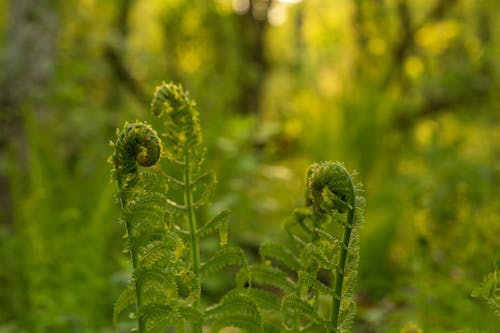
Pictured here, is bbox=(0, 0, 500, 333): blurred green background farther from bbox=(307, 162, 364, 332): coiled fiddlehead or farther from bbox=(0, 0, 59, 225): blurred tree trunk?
bbox=(307, 162, 364, 332): coiled fiddlehead

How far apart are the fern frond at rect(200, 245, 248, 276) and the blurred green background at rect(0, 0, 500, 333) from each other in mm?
228

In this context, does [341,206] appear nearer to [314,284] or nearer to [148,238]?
[314,284]

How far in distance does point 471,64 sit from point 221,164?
9.69 ft

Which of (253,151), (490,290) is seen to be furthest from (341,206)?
(253,151)

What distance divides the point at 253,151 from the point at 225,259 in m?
4.31

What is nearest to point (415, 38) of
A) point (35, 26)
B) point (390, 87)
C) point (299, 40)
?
point (390, 87)

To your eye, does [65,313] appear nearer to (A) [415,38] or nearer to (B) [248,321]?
(B) [248,321]

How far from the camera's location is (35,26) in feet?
12.4

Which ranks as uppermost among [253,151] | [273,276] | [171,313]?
[253,151]

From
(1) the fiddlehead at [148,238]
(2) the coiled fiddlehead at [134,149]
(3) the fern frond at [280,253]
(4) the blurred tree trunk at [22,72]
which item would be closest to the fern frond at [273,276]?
(3) the fern frond at [280,253]

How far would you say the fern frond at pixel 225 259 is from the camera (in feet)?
2.37

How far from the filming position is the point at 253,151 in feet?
16.5

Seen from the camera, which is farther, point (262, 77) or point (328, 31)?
point (328, 31)

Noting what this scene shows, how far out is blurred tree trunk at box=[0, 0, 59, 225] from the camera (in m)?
3.45
